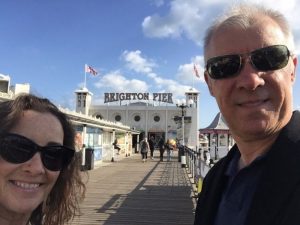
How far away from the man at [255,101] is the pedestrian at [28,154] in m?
0.86

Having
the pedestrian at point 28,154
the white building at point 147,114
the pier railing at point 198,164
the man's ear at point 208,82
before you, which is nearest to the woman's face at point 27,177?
the pedestrian at point 28,154

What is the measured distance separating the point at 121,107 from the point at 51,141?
66435mm

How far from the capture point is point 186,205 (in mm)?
10031

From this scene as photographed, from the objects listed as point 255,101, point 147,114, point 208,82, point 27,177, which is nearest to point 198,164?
point 208,82

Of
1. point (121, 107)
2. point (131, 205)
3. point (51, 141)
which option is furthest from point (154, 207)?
point (121, 107)

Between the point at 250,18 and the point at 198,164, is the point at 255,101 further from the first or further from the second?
the point at 198,164

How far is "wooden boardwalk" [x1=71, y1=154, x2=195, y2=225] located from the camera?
8305 mm

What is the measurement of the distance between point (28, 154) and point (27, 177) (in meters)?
0.11

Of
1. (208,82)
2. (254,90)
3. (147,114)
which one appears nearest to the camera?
(254,90)

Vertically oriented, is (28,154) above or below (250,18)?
below

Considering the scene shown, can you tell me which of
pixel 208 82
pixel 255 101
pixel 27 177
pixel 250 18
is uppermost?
pixel 250 18

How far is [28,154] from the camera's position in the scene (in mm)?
1914

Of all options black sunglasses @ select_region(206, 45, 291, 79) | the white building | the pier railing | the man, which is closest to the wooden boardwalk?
the pier railing

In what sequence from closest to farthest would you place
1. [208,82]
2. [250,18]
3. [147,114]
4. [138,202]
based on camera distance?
[250,18] → [208,82] → [138,202] → [147,114]
